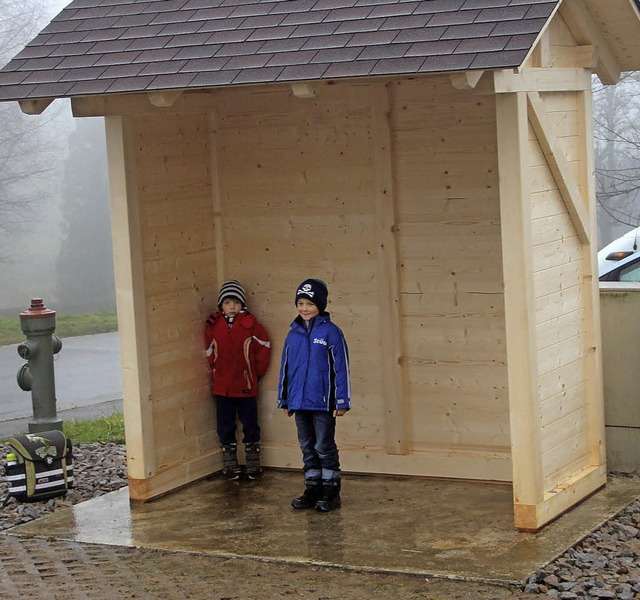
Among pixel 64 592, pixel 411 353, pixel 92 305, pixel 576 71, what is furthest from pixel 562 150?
pixel 92 305

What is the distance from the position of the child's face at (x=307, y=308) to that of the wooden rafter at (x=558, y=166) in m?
1.69

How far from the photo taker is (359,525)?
7125 millimetres

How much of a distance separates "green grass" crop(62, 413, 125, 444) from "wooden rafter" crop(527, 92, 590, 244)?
4.93 metres

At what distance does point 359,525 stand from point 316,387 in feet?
2.96

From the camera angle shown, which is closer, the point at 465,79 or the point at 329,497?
the point at 465,79

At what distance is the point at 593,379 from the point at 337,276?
6.37ft

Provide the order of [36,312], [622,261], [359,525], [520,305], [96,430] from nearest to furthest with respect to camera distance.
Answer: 1. [520,305]
2. [359,525]
3. [36,312]
4. [96,430]
5. [622,261]

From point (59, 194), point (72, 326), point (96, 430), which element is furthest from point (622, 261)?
point (59, 194)

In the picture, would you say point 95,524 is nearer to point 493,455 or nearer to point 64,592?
point 64,592

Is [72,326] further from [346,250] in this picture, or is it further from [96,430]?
[346,250]

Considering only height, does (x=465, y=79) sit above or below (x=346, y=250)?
above

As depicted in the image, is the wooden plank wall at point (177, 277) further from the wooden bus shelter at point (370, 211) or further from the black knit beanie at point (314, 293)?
the black knit beanie at point (314, 293)

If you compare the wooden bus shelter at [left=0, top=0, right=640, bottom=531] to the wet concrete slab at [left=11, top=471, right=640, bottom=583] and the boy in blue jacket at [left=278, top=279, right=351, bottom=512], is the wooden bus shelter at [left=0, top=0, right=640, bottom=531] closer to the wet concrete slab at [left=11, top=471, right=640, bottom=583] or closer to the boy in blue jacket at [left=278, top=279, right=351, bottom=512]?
the wet concrete slab at [left=11, top=471, right=640, bottom=583]

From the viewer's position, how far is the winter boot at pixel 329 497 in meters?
7.46
